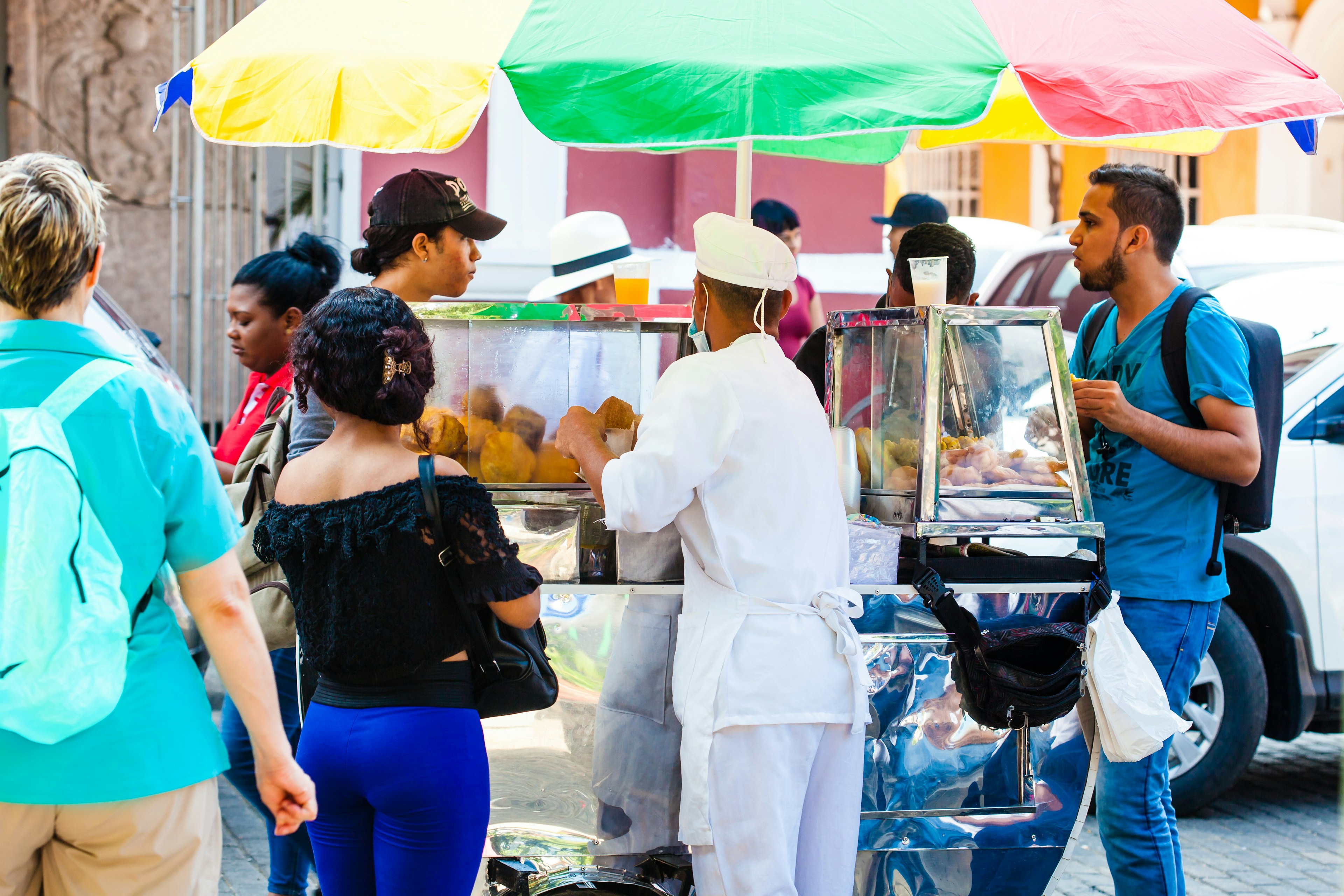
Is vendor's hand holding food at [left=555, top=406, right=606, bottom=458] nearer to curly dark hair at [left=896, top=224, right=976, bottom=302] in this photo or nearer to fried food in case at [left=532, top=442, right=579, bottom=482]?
fried food in case at [left=532, top=442, right=579, bottom=482]

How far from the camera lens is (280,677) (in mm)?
3449

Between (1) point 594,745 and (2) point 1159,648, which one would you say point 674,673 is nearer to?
(1) point 594,745

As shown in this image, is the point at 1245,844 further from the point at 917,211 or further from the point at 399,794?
the point at 399,794

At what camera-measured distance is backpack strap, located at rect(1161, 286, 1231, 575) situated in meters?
3.23

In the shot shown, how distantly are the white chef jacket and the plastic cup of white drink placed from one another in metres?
0.60

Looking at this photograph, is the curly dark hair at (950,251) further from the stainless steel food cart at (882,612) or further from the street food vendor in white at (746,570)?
the street food vendor in white at (746,570)

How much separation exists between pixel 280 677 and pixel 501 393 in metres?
1.10

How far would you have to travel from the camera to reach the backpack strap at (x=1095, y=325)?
11.9 ft

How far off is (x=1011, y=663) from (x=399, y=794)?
152cm

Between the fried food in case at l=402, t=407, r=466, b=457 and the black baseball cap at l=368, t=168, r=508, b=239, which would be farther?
the black baseball cap at l=368, t=168, r=508, b=239

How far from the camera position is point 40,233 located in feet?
6.39

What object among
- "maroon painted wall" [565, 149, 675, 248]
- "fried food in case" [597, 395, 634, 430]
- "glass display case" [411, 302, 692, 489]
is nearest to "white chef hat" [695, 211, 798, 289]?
"glass display case" [411, 302, 692, 489]

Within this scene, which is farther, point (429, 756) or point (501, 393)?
point (501, 393)

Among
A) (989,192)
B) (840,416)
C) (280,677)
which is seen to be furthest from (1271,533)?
(989,192)
